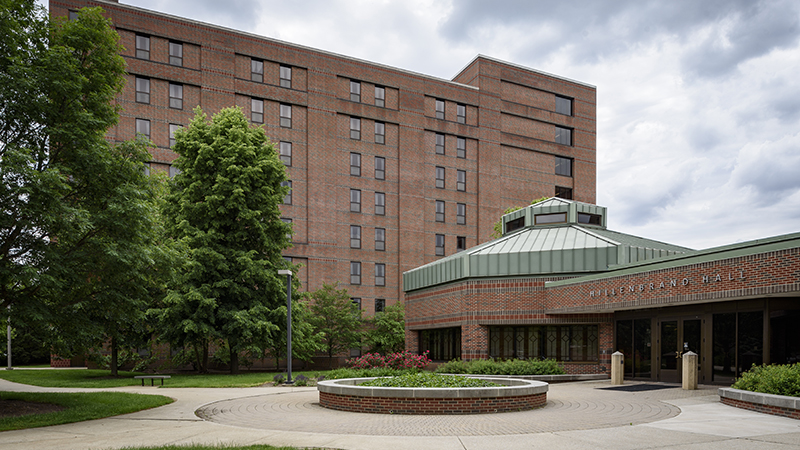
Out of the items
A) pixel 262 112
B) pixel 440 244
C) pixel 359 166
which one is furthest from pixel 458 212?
pixel 262 112

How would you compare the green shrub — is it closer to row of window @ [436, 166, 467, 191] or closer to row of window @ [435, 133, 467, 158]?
row of window @ [436, 166, 467, 191]

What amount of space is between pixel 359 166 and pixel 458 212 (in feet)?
34.8

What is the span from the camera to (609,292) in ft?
77.8

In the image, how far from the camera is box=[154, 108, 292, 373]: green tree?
29516mm

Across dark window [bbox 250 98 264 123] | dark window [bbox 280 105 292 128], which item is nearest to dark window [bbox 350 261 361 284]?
dark window [bbox 280 105 292 128]

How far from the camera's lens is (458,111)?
56.3 m

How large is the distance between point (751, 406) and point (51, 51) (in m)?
18.5

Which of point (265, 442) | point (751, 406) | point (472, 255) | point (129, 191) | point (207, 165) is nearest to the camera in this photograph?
point (265, 442)

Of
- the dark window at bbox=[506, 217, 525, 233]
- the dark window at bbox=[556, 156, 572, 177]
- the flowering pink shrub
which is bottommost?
the flowering pink shrub

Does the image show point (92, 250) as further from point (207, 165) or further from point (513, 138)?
point (513, 138)

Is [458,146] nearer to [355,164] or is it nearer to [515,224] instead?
[355,164]

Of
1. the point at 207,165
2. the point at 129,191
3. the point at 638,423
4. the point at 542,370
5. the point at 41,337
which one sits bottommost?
the point at 542,370

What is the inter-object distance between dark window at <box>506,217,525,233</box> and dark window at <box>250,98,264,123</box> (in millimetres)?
23247

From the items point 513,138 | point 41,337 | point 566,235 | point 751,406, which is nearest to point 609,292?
point 566,235
